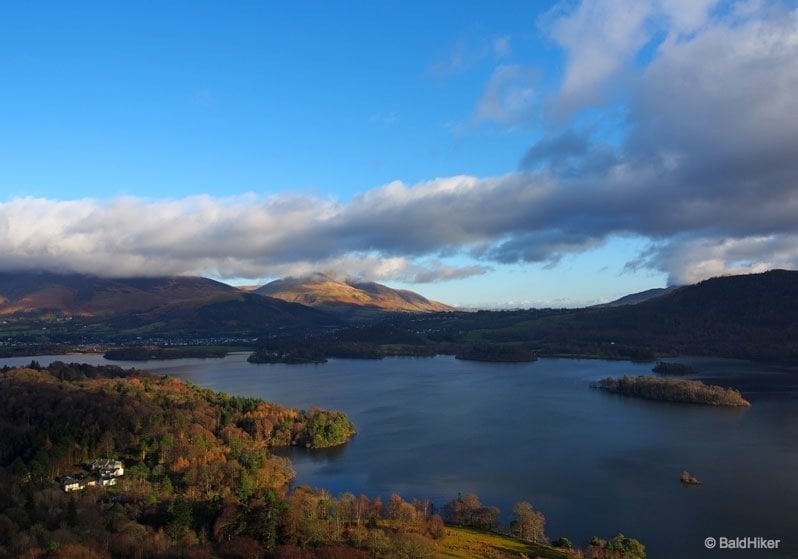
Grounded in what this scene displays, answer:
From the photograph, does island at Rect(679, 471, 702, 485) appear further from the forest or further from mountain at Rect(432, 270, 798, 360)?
mountain at Rect(432, 270, 798, 360)

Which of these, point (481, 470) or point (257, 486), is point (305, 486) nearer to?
point (257, 486)

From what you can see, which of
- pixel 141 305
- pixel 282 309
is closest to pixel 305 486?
pixel 282 309

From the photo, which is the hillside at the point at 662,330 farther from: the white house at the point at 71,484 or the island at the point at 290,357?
the white house at the point at 71,484

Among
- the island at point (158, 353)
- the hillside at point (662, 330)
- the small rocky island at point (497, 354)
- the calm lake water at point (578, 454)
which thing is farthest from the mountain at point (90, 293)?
the calm lake water at point (578, 454)

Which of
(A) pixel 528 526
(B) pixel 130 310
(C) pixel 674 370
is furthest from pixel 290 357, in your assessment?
(B) pixel 130 310

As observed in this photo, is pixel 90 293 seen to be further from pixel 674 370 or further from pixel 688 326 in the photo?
pixel 674 370

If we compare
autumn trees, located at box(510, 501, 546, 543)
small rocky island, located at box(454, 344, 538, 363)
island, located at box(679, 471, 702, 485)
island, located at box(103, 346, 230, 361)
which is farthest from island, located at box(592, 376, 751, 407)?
island, located at box(103, 346, 230, 361)
